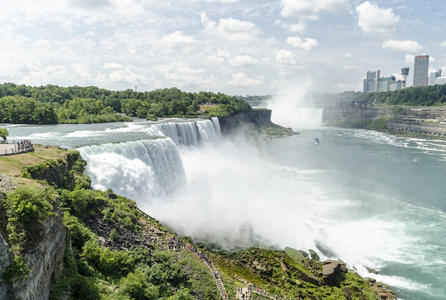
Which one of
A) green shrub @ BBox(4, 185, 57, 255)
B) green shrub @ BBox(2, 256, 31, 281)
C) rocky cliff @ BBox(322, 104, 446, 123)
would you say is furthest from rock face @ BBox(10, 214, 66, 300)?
rocky cliff @ BBox(322, 104, 446, 123)

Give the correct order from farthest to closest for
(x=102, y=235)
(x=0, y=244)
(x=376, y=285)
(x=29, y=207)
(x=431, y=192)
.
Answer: (x=431, y=192) < (x=376, y=285) < (x=102, y=235) < (x=29, y=207) < (x=0, y=244)

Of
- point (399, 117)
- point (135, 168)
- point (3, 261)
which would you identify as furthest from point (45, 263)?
point (399, 117)

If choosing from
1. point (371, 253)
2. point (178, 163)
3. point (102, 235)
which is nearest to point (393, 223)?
point (371, 253)

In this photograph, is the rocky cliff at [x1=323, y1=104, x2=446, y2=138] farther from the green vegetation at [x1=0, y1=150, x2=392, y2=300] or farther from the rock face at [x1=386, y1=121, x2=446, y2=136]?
the green vegetation at [x1=0, y1=150, x2=392, y2=300]

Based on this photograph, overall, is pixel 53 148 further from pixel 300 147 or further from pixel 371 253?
pixel 300 147

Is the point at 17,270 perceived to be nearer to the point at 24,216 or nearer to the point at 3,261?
the point at 3,261

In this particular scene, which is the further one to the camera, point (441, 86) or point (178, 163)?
point (441, 86)
